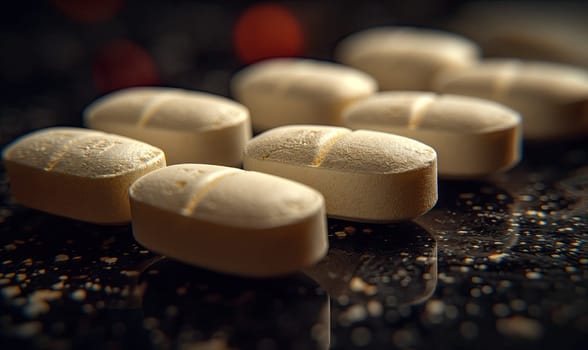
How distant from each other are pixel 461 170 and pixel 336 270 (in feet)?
1.30

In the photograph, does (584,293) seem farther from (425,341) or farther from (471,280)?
(425,341)

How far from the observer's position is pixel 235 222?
32.1 inches

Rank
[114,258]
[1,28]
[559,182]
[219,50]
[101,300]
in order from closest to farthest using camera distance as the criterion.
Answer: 1. [101,300]
2. [114,258]
3. [559,182]
4. [1,28]
5. [219,50]

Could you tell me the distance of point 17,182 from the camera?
3.66 feet

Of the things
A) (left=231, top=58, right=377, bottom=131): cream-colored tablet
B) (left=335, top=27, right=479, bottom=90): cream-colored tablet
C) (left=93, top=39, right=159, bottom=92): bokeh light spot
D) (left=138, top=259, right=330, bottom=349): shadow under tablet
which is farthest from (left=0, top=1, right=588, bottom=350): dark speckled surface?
(left=93, top=39, right=159, bottom=92): bokeh light spot

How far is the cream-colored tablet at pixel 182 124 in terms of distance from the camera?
3.98ft

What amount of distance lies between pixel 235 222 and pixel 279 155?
0.77 feet

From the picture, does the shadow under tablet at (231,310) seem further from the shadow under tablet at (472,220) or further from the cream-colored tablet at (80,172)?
the shadow under tablet at (472,220)

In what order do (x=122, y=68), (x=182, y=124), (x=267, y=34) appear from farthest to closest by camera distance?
(x=267, y=34)
(x=122, y=68)
(x=182, y=124)

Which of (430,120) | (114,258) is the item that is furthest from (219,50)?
(114,258)

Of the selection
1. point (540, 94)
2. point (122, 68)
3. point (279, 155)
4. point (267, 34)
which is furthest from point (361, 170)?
point (267, 34)

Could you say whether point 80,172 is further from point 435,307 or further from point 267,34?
point 267,34

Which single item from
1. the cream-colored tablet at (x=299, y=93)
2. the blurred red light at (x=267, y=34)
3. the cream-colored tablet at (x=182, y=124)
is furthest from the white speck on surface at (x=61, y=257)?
the blurred red light at (x=267, y=34)

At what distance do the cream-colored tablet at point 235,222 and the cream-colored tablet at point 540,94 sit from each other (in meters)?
0.77
